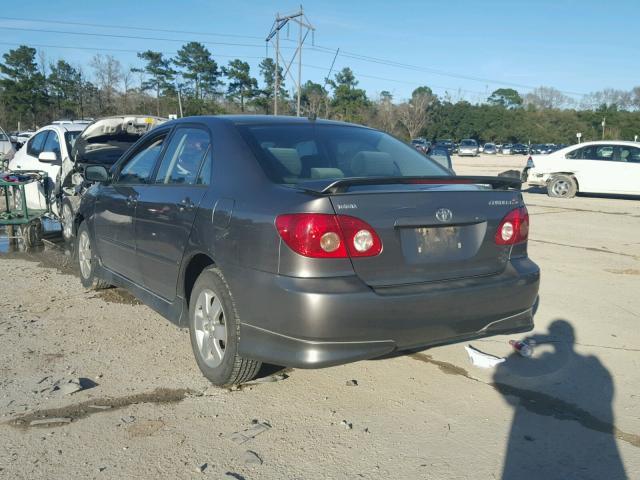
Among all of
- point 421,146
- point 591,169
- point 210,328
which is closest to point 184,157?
point 210,328

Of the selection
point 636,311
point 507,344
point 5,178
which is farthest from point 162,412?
point 5,178

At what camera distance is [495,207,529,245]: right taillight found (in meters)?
3.67

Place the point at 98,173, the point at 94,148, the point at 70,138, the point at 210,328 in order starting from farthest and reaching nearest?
the point at 70,138, the point at 94,148, the point at 98,173, the point at 210,328

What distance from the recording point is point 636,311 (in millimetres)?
5574

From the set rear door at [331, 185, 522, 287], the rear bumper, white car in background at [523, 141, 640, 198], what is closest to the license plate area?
rear door at [331, 185, 522, 287]

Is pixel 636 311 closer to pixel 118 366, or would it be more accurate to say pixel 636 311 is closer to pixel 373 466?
pixel 373 466

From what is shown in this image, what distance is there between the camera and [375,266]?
317cm

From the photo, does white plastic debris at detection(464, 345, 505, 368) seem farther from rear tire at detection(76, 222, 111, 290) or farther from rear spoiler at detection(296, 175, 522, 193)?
rear tire at detection(76, 222, 111, 290)

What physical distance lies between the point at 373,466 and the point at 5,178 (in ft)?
26.7

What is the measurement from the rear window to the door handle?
1.86ft

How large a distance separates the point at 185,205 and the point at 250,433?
1566mm

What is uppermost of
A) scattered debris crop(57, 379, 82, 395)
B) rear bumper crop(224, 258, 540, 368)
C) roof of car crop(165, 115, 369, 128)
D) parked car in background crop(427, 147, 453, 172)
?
roof of car crop(165, 115, 369, 128)

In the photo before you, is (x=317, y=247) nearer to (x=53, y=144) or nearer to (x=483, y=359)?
(x=483, y=359)

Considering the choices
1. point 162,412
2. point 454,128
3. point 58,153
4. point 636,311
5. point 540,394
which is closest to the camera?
point 162,412
